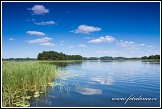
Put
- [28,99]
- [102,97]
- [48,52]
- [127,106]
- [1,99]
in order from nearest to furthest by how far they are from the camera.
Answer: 1. [1,99]
2. [127,106]
3. [28,99]
4. [102,97]
5. [48,52]

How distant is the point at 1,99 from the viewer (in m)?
8.18

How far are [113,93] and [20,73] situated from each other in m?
4.72

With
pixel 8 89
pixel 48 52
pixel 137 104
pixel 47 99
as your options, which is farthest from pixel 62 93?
pixel 48 52

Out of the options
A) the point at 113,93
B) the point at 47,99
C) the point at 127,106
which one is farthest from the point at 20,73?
the point at 127,106

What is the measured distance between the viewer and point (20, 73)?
Result: 38.8 ft

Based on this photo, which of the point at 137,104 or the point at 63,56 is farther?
the point at 63,56

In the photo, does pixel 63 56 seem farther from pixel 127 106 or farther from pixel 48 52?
pixel 127 106

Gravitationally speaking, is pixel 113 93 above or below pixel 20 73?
below

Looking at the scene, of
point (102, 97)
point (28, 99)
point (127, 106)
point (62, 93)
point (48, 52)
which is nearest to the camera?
point (127, 106)

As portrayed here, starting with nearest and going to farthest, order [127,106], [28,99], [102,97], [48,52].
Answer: [127,106] → [28,99] → [102,97] → [48,52]

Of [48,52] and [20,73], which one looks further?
[48,52]

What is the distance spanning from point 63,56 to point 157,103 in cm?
10075

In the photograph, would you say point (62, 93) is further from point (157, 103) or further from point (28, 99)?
point (157, 103)

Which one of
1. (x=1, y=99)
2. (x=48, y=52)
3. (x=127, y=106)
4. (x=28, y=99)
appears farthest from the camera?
(x=48, y=52)
